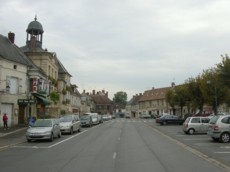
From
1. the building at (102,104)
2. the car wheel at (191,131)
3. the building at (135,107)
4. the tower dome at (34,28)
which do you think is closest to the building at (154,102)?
the building at (135,107)

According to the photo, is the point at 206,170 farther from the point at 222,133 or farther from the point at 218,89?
the point at 218,89

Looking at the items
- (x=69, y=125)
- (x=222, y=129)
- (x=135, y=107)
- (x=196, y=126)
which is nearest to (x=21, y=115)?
(x=69, y=125)

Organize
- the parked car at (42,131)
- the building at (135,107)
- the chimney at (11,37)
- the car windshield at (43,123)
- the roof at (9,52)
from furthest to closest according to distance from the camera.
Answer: the building at (135,107) < the chimney at (11,37) < the roof at (9,52) < the car windshield at (43,123) < the parked car at (42,131)

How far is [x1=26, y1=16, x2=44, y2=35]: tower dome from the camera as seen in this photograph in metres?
55.8

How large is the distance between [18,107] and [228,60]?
2160 centimetres

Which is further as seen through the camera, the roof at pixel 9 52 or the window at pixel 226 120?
the roof at pixel 9 52

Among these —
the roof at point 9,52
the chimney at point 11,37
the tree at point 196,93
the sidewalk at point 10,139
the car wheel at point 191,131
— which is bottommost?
the sidewalk at point 10,139

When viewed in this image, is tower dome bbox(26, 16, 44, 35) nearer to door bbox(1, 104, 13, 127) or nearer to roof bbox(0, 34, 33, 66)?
roof bbox(0, 34, 33, 66)

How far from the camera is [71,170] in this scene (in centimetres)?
1225

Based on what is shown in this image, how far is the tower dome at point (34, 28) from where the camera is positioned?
55844 millimetres

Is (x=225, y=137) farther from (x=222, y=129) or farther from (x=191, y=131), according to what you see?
(x=191, y=131)

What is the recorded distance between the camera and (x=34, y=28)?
55.9 metres

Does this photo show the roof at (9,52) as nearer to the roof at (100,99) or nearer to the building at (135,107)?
the building at (135,107)

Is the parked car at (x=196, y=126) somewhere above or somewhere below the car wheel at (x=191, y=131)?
above
